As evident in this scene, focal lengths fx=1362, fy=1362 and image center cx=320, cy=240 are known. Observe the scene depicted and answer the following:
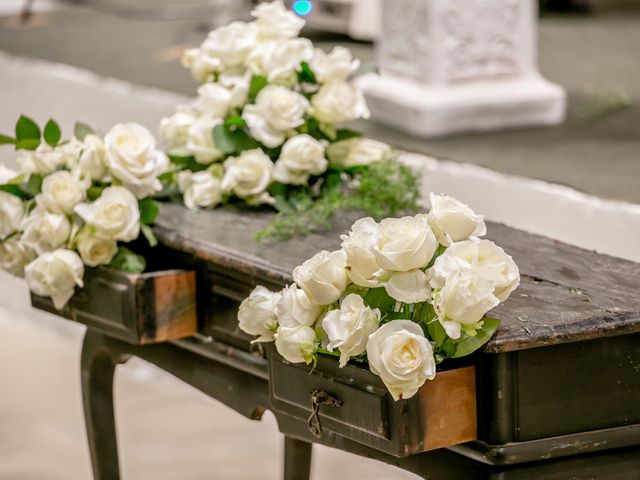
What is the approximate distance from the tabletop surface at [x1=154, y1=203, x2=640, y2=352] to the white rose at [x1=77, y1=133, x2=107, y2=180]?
0.15 m

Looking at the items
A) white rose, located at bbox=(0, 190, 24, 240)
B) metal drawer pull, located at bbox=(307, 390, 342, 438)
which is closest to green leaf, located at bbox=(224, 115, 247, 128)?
white rose, located at bbox=(0, 190, 24, 240)

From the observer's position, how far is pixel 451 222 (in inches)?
75.0

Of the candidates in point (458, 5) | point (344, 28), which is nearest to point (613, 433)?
point (458, 5)

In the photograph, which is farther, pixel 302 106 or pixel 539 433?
pixel 302 106

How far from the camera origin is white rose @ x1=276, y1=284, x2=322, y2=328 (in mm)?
1946

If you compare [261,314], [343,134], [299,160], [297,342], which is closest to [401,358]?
[297,342]

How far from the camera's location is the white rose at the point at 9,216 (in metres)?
2.59

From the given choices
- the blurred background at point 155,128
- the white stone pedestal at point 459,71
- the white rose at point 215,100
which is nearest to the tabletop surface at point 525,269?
the white rose at point 215,100

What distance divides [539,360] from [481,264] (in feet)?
0.54

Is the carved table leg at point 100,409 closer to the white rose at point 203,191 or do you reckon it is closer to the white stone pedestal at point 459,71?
the white rose at point 203,191

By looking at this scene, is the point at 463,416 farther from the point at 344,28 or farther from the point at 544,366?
the point at 344,28

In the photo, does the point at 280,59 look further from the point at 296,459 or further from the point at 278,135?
the point at 296,459

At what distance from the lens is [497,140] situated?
449 cm

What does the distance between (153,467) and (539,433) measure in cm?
233
